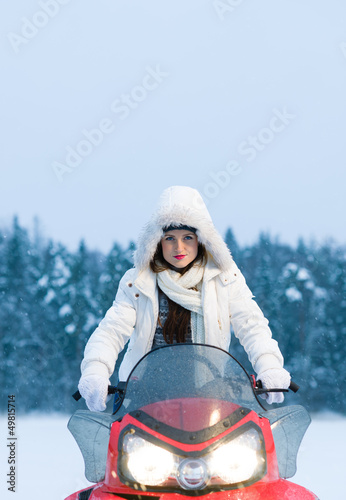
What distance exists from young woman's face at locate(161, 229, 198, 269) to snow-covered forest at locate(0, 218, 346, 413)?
17321 millimetres

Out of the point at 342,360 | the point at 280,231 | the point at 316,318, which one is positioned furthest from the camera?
the point at 280,231

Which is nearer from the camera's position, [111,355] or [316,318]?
[111,355]

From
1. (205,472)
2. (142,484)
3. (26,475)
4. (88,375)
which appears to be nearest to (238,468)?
(205,472)

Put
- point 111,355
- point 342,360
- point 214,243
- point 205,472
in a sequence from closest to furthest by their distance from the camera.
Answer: point 205,472 < point 111,355 < point 214,243 < point 342,360

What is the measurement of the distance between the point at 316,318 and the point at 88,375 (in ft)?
69.4

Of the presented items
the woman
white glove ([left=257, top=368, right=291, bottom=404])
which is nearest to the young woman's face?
the woman

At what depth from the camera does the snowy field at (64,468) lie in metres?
5.62

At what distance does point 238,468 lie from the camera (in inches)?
83.5

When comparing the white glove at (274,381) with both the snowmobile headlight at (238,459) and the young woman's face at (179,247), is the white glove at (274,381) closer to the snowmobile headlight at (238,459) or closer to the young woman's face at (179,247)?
the snowmobile headlight at (238,459)

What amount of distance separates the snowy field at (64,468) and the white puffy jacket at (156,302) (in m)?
2.43

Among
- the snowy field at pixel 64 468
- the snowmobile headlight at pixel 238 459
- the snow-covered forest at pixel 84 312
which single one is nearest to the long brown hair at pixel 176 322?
the snowmobile headlight at pixel 238 459

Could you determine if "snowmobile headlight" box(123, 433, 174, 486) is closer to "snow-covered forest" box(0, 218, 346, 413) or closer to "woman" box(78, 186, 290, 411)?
"woman" box(78, 186, 290, 411)

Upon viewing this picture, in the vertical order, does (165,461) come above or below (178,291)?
below

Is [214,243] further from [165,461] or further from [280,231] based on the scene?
[280,231]
